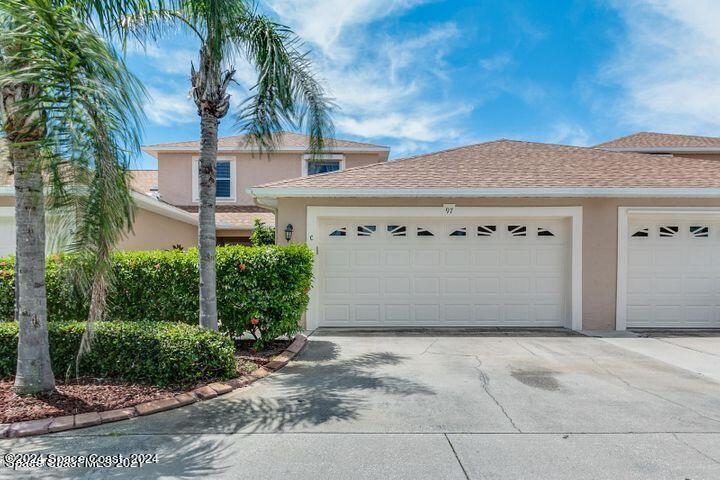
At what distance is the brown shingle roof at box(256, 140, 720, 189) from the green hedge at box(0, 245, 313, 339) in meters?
2.41

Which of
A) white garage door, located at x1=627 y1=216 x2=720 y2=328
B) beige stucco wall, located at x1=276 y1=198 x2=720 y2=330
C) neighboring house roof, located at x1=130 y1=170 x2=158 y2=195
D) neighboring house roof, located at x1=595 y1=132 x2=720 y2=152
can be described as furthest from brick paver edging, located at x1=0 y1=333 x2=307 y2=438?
neighboring house roof, located at x1=595 y1=132 x2=720 y2=152

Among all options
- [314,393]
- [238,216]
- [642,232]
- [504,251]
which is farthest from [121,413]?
[642,232]

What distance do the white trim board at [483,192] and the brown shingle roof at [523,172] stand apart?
11cm

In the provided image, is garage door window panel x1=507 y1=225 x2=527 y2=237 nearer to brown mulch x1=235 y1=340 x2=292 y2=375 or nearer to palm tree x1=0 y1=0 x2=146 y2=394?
brown mulch x1=235 y1=340 x2=292 y2=375

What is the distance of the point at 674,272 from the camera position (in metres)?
7.99

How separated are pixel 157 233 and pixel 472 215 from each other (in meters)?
9.12

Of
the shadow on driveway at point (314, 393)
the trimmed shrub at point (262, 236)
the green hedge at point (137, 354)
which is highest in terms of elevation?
the trimmed shrub at point (262, 236)

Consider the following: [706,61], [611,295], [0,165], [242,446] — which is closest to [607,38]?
[706,61]

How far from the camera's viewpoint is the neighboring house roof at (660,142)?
1404 cm

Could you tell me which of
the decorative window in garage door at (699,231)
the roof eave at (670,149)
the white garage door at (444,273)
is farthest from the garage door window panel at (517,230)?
the roof eave at (670,149)

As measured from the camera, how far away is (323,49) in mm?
6188

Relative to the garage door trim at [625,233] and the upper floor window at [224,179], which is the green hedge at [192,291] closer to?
the garage door trim at [625,233]

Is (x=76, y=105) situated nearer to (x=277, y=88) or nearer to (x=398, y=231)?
(x=277, y=88)

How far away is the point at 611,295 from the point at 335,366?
20.9ft
